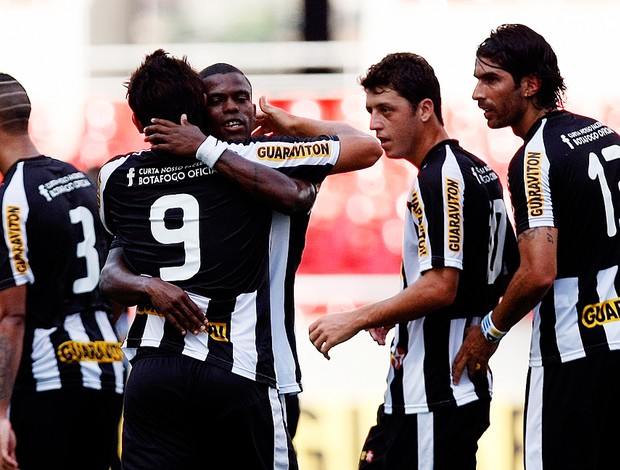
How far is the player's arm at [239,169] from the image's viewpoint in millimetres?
4180

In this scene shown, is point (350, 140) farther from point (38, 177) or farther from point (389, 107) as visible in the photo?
point (38, 177)

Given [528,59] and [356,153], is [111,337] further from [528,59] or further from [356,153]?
[528,59]

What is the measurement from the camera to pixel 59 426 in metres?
5.02

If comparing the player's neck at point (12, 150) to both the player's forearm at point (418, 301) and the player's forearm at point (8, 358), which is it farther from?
the player's forearm at point (418, 301)

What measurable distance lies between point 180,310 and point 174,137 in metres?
0.62

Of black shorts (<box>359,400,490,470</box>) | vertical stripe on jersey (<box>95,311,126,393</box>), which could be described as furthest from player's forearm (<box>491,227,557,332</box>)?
vertical stripe on jersey (<box>95,311,126,393</box>)

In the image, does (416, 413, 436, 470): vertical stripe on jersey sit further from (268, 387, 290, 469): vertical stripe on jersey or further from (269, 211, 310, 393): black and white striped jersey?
(268, 387, 290, 469): vertical stripe on jersey

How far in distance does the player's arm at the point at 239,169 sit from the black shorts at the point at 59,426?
1382mm

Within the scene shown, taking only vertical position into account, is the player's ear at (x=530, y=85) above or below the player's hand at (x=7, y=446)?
above

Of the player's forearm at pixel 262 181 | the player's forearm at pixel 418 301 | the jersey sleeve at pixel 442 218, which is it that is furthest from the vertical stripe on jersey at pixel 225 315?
the jersey sleeve at pixel 442 218

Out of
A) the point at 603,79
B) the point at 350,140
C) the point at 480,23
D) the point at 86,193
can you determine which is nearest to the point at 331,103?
the point at 480,23

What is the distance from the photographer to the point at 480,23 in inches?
413

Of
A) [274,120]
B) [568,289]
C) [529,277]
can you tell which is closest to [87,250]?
[274,120]

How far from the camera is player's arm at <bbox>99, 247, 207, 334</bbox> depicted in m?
4.15
